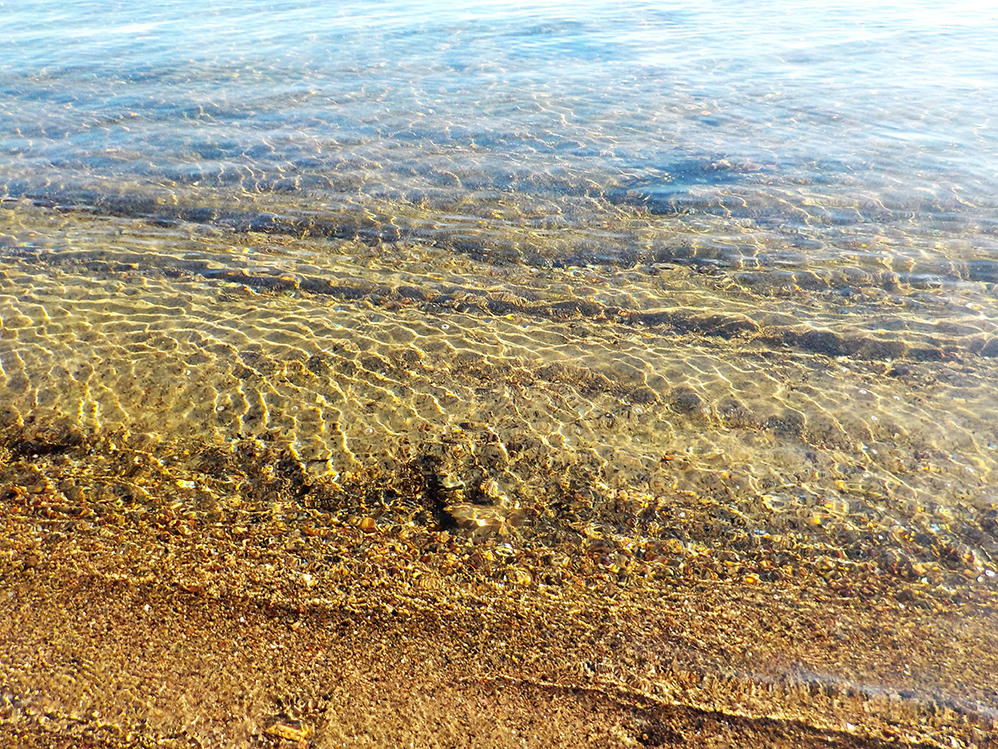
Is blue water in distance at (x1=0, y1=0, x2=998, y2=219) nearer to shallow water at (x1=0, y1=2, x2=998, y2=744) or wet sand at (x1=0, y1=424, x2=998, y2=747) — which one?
shallow water at (x1=0, y1=2, x2=998, y2=744)

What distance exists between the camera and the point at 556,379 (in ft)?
19.6

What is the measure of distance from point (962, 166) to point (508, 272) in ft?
25.4

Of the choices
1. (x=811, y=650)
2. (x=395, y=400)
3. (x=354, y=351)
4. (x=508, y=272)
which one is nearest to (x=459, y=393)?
(x=395, y=400)

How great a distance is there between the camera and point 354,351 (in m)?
6.29

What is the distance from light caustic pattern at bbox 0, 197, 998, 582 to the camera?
473 cm

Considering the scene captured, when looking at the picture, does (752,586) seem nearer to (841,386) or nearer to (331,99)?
(841,386)

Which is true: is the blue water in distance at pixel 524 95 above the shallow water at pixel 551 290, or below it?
above

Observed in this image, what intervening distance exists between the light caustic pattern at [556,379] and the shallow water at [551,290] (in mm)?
30

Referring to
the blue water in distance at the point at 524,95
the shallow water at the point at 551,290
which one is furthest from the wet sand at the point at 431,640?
the blue water in distance at the point at 524,95

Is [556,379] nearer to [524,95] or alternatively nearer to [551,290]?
[551,290]

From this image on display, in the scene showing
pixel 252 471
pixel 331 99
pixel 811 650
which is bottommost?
pixel 811 650

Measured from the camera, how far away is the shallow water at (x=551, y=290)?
4840 mm

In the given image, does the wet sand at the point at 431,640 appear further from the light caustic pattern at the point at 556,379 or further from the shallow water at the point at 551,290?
the light caustic pattern at the point at 556,379

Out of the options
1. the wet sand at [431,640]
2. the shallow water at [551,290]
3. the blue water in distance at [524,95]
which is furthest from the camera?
the blue water in distance at [524,95]
